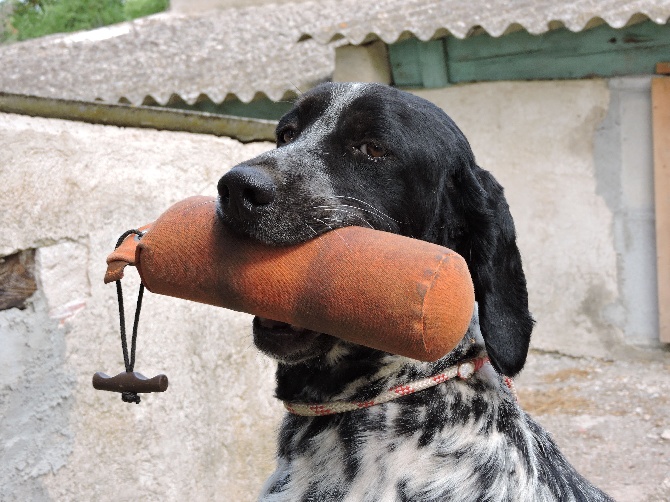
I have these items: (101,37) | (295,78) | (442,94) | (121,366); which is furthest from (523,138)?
(101,37)

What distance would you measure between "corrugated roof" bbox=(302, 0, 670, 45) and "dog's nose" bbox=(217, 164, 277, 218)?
566 cm

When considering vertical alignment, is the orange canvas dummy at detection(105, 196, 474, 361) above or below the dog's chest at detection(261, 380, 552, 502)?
above

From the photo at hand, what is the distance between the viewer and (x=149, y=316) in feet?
11.9

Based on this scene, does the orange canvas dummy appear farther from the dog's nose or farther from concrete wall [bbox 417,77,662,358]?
concrete wall [bbox 417,77,662,358]

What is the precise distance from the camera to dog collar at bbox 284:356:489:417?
2262mm

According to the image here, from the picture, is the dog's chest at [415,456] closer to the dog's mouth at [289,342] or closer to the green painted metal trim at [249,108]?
the dog's mouth at [289,342]

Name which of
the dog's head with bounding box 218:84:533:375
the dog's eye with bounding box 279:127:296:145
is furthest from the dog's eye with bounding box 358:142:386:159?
the dog's eye with bounding box 279:127:296:145

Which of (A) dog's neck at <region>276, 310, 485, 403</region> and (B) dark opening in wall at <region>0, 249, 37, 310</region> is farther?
(B) dark opening in wall at <region>0, 249, 37, 310</region>

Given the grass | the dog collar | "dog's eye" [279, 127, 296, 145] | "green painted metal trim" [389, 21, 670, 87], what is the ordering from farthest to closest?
1. the grass
2. "green painted metal trim" [389, 21, 670, 87]
3. "dog's eye" [279, 127, 296, 145]
4. the dog collar

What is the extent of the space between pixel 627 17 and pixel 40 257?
5.39m

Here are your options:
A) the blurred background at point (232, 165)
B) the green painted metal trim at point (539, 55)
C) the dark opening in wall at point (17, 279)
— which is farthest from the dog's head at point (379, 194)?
the green painted metal trim at point (539, 55)

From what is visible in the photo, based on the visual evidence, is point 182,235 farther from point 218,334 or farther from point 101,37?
point 101,37

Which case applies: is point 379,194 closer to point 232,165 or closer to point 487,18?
point 232,165

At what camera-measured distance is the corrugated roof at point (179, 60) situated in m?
9.50
